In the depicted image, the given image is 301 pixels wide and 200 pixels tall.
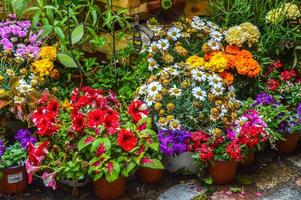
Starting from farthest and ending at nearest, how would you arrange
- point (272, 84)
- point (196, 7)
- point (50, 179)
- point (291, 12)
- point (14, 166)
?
point (196, 7) < point (291, 12) < point (272, 84) < point (14, 166) < point (50, 179)

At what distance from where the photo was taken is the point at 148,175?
10.3 feet

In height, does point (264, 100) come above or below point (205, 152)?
above

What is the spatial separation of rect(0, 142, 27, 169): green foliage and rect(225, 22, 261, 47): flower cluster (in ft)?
4.74

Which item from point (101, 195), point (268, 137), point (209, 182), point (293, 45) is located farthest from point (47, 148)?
point (293, 45)

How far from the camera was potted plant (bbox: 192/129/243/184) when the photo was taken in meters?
A: 3.00

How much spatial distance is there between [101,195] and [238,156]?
0.75 meters

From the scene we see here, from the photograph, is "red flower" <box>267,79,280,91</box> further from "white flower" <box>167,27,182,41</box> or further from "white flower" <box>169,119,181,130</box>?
"white flower" <box>169,119,181,130</box>

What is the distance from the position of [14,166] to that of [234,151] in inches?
45.1

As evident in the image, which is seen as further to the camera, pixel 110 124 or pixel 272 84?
pixel 272 84

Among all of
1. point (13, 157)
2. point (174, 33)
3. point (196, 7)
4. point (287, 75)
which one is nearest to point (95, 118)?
point (13, 157)

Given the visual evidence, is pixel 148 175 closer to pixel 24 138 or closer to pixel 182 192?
pixel 182 192

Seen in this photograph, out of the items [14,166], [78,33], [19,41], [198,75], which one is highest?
[78,33]

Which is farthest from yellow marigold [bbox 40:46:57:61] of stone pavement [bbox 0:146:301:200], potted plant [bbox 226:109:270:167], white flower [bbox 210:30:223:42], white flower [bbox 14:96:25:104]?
potted plant [bbox 226:109:270:167]

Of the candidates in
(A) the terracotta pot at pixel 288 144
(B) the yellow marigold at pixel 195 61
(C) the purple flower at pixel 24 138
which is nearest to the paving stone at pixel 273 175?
(A) the terracotta pot at pixel 288 144
